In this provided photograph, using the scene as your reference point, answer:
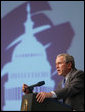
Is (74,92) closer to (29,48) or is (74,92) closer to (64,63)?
(64,63)

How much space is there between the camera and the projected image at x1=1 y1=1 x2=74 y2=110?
555cm

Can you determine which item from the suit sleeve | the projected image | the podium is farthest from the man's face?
the projected image

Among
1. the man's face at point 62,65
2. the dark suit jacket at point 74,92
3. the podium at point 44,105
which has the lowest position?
the podium at point 44,105

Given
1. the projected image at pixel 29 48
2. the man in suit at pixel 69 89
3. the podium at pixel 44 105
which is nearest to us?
the podium at pixel 44 105

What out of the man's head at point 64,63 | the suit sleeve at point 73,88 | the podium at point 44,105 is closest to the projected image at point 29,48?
the man's head at point 64,63

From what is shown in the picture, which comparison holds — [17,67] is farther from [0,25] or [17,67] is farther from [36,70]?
[0,25]

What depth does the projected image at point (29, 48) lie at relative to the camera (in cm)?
555

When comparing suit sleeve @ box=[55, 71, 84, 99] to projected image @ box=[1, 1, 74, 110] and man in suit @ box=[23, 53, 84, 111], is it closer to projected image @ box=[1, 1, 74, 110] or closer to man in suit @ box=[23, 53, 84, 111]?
man in suit @ box=[23, 53, 84, 111]

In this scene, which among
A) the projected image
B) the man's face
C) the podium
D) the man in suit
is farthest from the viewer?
the projected image

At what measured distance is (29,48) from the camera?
5.76m

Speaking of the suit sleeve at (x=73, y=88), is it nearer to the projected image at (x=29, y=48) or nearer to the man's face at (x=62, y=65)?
Answer: the man's face at (x=62, y=65)

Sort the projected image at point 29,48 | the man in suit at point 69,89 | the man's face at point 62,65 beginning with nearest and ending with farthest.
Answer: the man in suit at point 69,89 < the man's face at point 62,65 < the projected image at point 29,48

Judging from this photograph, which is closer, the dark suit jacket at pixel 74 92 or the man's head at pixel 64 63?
the dark suit jacket at pixel 74 92

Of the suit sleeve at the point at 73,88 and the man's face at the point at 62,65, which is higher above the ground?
the man's face at the point at 62,65
